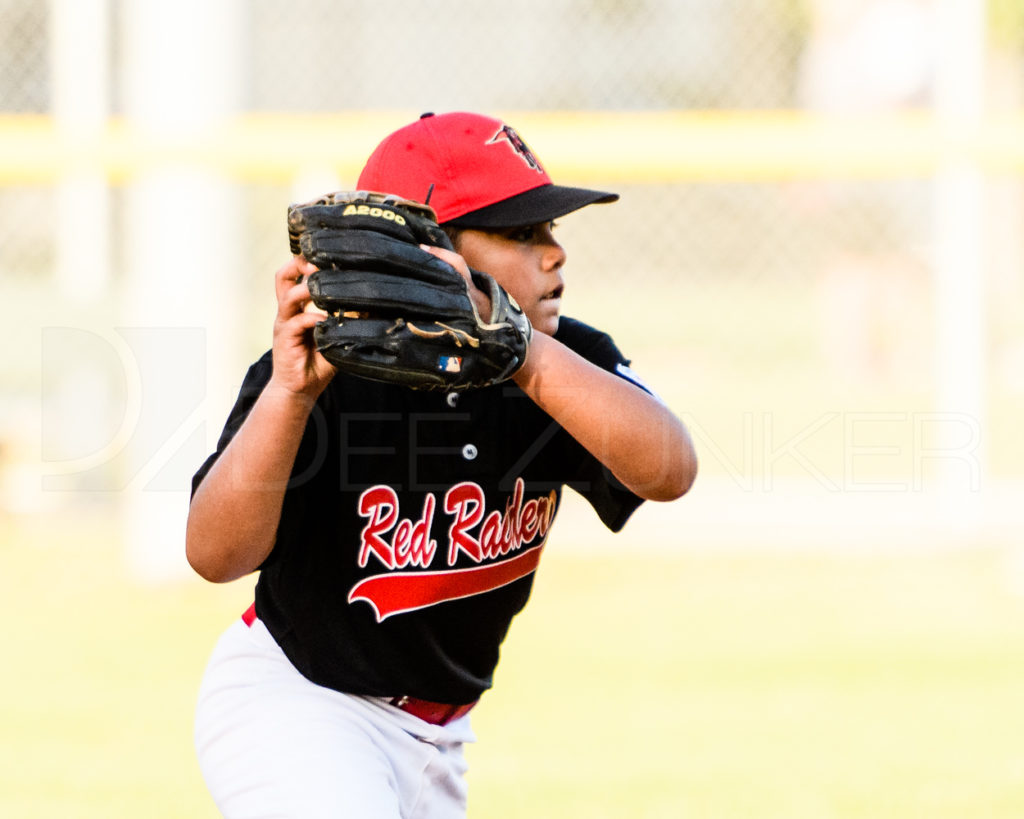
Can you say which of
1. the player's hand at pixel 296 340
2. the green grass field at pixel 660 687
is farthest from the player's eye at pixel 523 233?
the green grass field at pixel 660 687

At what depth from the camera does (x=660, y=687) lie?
151 inches

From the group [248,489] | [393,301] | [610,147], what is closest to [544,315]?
[393,301]

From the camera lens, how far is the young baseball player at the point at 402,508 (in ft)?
5.53

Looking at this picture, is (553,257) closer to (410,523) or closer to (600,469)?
(600,469)

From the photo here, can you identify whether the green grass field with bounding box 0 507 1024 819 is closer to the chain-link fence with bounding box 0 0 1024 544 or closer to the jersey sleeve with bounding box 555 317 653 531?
the chain-link fence with bounding box 0 0 1024 544

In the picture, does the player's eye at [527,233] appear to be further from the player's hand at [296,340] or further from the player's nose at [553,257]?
the player's hand at [296,340]

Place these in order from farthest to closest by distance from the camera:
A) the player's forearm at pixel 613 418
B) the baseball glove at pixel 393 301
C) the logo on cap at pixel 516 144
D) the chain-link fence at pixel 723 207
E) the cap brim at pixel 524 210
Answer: the chain-link fence at pixel 723 207
the logo on cap at pixel 516 144
the cap brim at pixel 524 210
the player's forearm at pixel 613 418
the baseball glove at pixel 393 301

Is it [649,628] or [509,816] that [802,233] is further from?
[509,816]

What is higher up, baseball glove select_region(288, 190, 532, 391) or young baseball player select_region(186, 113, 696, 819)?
baseball glove select_region(288, 190, 532, 391)

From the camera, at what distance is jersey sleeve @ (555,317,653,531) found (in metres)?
1.96

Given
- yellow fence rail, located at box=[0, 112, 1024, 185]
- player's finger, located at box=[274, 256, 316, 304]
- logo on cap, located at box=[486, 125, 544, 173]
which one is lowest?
yellow fence rail, located at box=[0, 112, 1024, 185]

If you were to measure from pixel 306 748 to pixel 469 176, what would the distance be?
805mm

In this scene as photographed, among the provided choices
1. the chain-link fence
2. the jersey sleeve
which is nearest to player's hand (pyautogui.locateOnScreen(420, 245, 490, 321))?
the jersey sleeve

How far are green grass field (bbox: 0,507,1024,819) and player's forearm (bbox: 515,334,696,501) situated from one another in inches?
52.2
